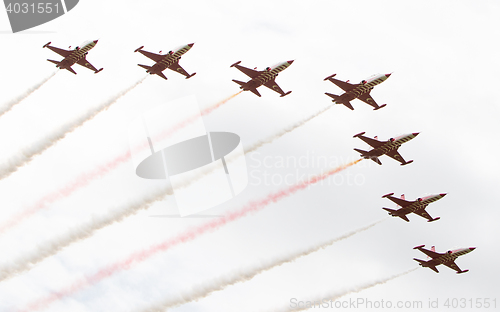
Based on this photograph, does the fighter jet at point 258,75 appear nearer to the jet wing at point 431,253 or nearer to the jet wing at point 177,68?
the jet wing at point 177,68

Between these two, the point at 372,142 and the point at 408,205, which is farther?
the point at 408,205

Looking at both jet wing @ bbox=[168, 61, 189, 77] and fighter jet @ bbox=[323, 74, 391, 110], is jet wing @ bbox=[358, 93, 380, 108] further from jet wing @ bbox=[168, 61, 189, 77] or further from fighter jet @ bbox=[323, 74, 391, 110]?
jet wing @ bbox=[168, 61, 189, 77]

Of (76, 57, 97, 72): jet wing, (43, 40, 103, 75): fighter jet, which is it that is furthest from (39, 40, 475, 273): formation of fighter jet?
(76, 57, 97, 72): jet wing

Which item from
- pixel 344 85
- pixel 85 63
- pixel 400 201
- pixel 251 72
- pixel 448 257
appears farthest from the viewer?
pixel 85 63

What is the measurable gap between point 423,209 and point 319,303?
82.6 ft

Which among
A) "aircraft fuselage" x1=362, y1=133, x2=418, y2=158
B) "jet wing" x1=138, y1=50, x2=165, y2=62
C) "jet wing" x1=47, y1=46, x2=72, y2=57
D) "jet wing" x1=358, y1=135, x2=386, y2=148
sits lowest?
"aircraft fuselage" x1=362, y1=133, x2=418, y2=158

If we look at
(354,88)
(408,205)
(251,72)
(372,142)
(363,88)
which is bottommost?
(408,205)

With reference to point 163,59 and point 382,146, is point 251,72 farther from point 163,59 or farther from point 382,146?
point 382,146

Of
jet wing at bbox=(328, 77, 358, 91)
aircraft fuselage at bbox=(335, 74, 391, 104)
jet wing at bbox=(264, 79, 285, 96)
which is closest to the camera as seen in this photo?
aircraft fuselage at bbox=(335, 74, 391, 104)

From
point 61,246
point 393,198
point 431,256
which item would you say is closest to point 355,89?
point 393,198

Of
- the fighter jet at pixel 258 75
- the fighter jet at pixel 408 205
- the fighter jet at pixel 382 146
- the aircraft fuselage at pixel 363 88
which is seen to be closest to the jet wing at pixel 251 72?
the fighter jet at pixel 258 75

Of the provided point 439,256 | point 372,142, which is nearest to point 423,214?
point 439,256

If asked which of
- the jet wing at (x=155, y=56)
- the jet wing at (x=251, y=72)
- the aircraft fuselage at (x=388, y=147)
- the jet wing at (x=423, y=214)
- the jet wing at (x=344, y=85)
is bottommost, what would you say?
the jet wing at (x=423, y=214)

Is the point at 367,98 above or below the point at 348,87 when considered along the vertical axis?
below
